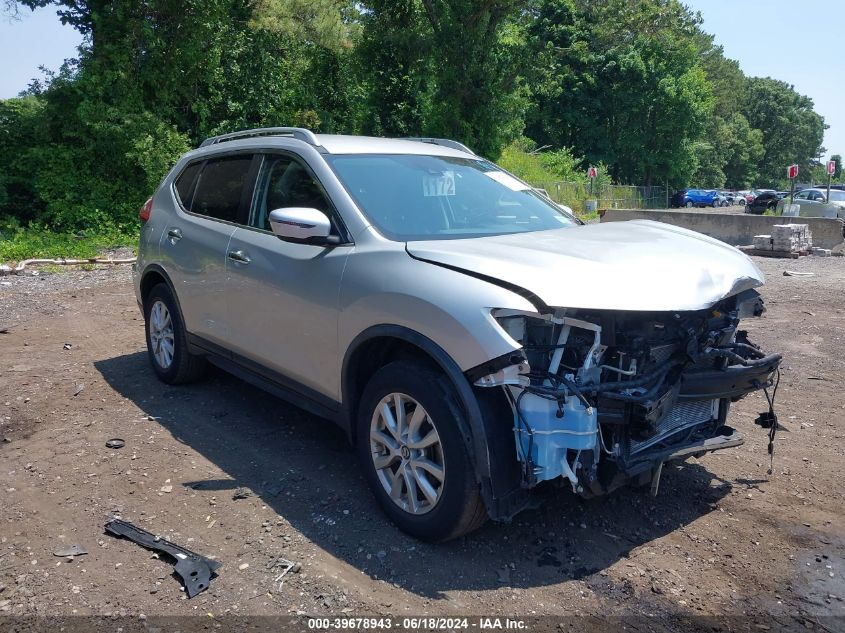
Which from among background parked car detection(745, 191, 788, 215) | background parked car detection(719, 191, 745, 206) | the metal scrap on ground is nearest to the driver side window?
the metal scrap on ground

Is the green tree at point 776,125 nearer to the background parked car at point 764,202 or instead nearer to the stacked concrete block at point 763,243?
the background parked car at point 764,202

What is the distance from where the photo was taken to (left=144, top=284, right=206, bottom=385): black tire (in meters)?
5.73

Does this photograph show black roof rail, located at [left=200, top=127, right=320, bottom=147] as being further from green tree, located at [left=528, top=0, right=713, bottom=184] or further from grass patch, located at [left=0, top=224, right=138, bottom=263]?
green tree, located at [left=528, top=0, right=713, bottom=184]

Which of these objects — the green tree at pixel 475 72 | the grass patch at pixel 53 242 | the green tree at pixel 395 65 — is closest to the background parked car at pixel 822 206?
the green tree at pixel 475 72

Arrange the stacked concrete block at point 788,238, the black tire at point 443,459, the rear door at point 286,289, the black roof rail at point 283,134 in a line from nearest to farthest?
the black tire at point 443,459, the rear door at point 286,289, the black roof rail at point 283,134, the stacked concrete block at point 788,238

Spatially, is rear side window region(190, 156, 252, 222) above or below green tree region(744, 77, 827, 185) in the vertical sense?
below

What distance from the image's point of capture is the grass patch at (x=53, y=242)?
532 inches

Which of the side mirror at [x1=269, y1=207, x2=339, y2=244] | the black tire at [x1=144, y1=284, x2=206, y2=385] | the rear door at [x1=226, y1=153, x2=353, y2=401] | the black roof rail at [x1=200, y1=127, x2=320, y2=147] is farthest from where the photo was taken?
the black tire at [x1=144, y1=284, x2=206, y2=385]

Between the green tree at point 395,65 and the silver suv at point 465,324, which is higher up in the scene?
the green tree at point 395,65

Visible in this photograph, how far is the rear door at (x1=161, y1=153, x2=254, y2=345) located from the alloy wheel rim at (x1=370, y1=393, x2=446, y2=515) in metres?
1.77

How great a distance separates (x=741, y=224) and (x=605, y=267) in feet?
55.1

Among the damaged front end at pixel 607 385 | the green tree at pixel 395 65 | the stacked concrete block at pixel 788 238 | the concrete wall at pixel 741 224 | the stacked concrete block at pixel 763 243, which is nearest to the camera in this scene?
the damaged front end at pixel 607 385

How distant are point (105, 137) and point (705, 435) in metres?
15.7

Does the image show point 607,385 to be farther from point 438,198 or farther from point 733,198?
point 733,198
